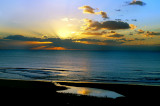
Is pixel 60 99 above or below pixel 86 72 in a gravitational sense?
above

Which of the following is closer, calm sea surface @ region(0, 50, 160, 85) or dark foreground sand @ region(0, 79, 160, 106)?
dark foreground sand @ region(0, 79, 160, 106)

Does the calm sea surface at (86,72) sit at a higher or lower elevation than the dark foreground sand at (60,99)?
lower

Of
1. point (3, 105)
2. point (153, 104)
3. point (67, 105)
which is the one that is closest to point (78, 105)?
point (67, 105)

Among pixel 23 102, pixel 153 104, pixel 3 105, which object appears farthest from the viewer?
pixel 153 104

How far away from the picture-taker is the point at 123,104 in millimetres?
15641

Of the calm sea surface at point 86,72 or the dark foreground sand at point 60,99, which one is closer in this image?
the dark foreground sand at point 60,99

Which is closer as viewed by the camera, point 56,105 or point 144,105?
point 56,105

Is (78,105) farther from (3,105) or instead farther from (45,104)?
(3,105)

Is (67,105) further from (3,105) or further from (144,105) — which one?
(144,105)

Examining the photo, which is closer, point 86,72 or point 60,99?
point 60,99

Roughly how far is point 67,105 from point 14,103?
191 inches

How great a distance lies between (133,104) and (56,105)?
7.54 m

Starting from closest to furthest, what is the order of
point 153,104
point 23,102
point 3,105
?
point 3,105
point 23,102
point 153,104

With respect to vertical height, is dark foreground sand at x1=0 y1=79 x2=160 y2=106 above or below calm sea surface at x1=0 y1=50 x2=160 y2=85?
above
